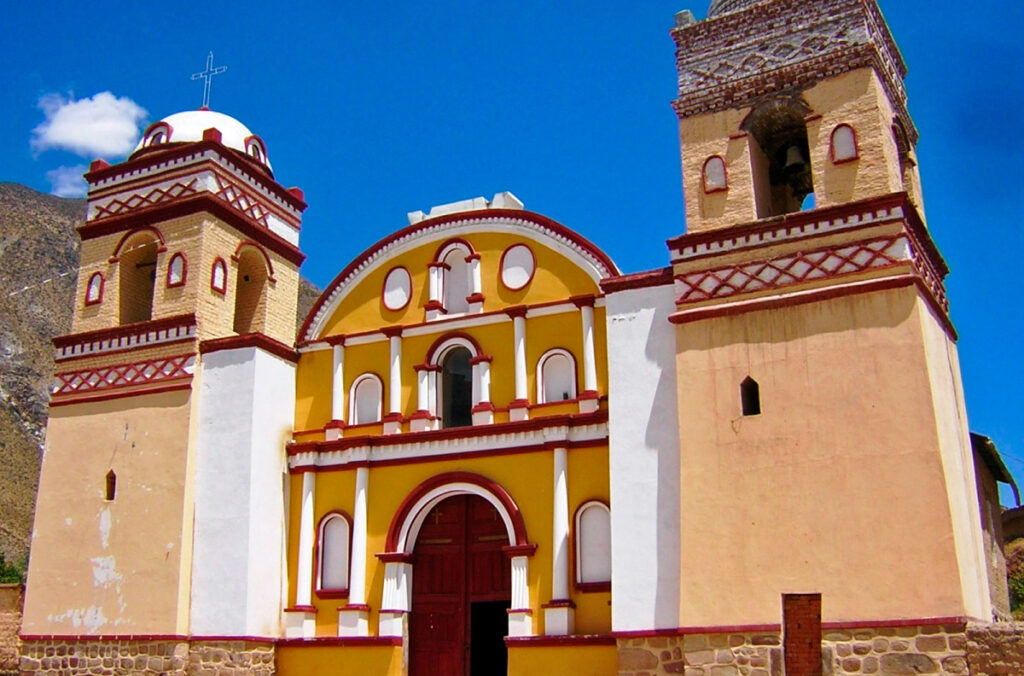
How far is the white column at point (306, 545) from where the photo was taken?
53.5 ft

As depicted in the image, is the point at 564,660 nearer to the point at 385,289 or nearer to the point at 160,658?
the point at 160,658

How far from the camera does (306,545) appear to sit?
1653 cm

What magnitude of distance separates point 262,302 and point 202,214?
188cm

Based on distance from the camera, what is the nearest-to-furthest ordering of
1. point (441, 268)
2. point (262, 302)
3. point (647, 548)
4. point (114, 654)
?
point (647, 548) < point (114, 654) < point (441, 268) < point (262, 302)

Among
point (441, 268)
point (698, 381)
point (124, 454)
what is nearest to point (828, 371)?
point (698, 381)

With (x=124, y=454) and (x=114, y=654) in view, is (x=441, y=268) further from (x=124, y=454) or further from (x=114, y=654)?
(x=114, y=654)

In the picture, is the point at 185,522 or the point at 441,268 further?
the point at 441,268

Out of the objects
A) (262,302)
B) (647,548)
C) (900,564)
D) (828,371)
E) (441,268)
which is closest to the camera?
(900,564)

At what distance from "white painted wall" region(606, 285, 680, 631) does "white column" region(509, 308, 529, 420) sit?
1730 mm

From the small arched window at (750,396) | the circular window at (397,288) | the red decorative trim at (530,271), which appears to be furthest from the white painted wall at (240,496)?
the small arched window at (750,396)

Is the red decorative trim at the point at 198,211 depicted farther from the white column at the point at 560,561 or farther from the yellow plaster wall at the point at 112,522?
the white column at the point at 560,561

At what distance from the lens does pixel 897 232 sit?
12820mm

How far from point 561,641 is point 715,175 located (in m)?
6.39

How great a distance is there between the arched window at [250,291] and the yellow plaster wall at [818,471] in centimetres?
826
